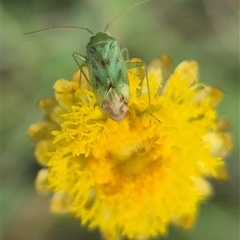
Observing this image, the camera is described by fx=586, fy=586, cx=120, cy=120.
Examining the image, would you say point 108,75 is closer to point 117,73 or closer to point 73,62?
point 117,73

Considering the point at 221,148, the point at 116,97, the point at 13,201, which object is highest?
the point at 116,97

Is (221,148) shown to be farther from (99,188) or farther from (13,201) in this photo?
(13,201)

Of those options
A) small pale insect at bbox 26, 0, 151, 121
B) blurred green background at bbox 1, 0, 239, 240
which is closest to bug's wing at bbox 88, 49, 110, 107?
small pale insect at bbox 26, 0, 151, 121

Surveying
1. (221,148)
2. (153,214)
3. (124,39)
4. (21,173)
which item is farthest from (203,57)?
(21,173)

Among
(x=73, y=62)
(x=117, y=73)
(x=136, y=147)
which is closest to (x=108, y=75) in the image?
(x=117, y=73)

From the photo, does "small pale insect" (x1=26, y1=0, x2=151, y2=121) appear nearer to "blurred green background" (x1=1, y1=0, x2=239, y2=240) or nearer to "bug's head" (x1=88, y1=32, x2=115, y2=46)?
"bug's head" (x1=88, y1=32, x2=115, y2=46)

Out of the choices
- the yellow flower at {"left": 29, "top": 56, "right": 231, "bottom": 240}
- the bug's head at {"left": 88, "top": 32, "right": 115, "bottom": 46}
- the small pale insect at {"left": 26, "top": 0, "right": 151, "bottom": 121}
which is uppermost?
the bug's head at {"left": 88, "top": 32, "right": 115, "bottom": 46}
